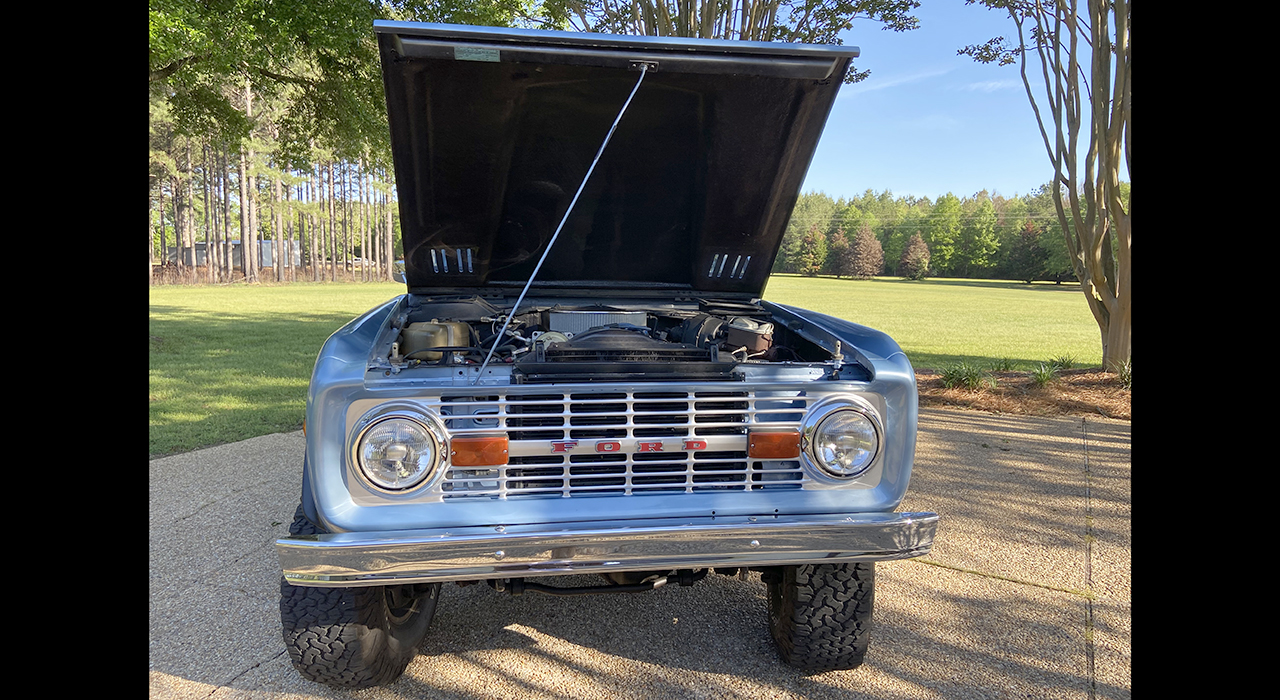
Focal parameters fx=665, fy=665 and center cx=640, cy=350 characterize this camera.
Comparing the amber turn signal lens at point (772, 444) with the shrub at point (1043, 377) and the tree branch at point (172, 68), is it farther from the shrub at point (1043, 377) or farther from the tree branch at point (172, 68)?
the tree branch at point (172, 68)

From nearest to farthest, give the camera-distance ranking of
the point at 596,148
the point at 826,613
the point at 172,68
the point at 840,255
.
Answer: the point at 826,613, the point at 596,148, the point at 172,68, the point at 840,255

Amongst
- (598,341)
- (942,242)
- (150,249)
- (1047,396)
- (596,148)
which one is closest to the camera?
(598,341)

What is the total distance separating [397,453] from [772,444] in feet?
3.63

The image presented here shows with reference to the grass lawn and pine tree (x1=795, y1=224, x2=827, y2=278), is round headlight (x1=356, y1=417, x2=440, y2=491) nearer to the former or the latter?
the grass lawn

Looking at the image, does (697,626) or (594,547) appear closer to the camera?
(594,547)

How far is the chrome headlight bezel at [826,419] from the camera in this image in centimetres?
206

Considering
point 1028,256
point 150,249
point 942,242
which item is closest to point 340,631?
point 150,249

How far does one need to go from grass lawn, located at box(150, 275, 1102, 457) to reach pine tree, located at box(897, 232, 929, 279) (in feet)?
148

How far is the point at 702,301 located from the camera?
12.0ft

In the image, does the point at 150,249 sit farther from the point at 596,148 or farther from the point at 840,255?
the point at 840,255

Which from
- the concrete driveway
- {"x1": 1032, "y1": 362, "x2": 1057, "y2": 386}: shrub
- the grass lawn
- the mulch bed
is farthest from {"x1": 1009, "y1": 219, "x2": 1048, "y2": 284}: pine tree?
the concrete driveway

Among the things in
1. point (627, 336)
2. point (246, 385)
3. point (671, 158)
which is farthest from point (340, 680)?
point (246, 385)

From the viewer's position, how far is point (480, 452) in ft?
6.31

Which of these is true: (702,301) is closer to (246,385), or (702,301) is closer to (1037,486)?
(1037,486)
